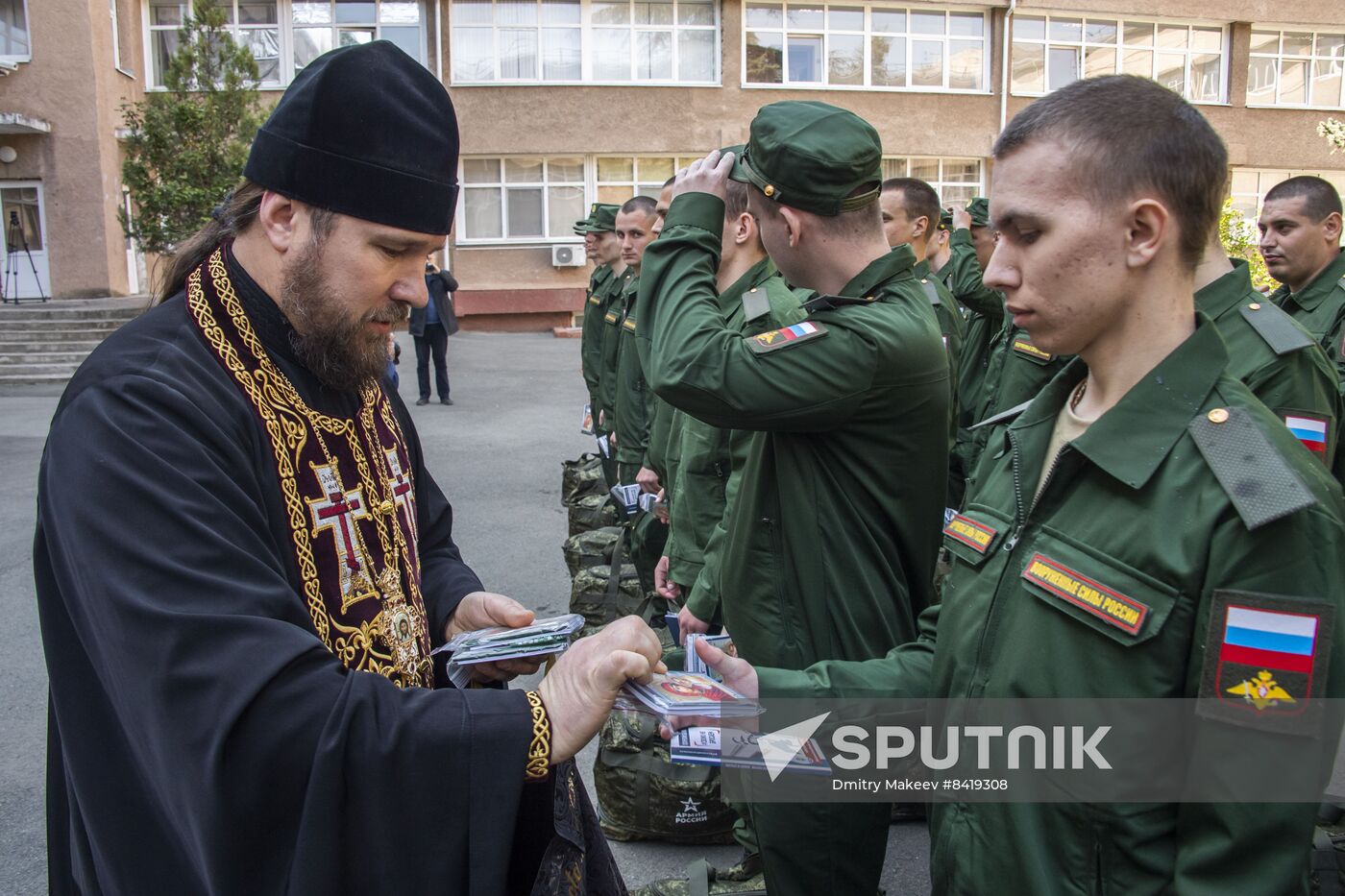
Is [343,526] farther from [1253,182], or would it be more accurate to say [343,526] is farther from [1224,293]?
[1253,182]

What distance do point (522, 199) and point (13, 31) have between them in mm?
10596

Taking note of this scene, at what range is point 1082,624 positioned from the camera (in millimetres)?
1607

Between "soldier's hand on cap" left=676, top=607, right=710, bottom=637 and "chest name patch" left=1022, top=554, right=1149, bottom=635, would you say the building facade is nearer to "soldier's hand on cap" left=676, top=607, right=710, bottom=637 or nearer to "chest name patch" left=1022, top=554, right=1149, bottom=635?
"soldier's hand on cap" left=676, top=607, right=710, bottom=637

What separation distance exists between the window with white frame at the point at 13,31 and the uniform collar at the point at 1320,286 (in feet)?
74.0

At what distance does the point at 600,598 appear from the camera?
218 inches

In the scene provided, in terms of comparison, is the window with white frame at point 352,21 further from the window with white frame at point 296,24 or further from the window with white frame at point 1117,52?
the window with white frame at point 1117,52

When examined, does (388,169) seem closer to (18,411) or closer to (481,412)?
(481,412)

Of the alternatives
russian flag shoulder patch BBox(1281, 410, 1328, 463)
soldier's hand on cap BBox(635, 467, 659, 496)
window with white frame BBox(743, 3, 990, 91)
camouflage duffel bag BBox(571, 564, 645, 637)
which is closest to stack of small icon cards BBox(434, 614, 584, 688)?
russian flag shoulder patch BBox(1281, 410, 1328, 463)

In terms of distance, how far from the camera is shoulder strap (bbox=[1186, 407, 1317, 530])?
1425 mm

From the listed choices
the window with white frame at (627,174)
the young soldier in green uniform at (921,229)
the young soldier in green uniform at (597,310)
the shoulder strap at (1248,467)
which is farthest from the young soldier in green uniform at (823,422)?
the window with white frame at (627,174)

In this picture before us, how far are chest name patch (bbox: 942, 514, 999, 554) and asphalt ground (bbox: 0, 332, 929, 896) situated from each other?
2220 millimetres

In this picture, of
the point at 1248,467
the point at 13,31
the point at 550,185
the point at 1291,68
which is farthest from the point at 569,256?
the point at 1248,467

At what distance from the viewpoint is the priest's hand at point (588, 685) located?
1.73 metres

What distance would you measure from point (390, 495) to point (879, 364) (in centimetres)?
120
